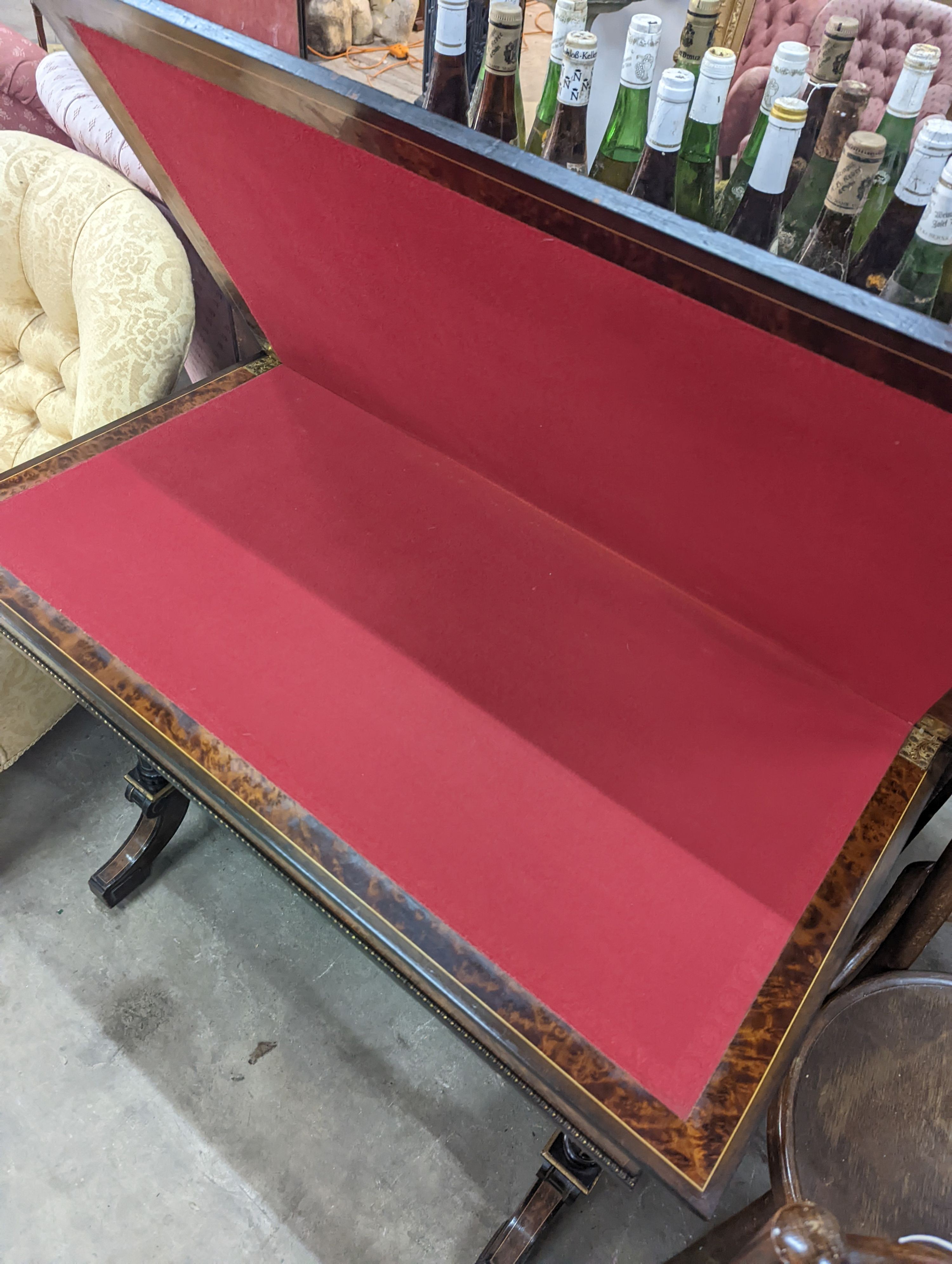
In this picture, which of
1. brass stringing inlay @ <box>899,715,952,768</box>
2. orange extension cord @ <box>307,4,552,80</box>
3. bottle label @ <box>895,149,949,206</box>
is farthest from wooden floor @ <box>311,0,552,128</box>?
brass stringing inlay @ <box>899,715,952,768</box>

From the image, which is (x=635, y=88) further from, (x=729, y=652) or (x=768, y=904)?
(x=768, y=904)

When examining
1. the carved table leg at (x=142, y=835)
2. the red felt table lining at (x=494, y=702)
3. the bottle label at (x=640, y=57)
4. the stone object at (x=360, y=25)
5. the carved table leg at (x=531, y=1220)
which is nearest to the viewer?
the bottle label at (x=640, y=57)

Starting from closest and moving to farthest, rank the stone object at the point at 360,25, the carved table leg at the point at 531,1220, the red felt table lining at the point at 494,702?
the red felt table lining at the point at 494,702 < the stone object at the point at 360,25 < the carved table leg at the point at 531,1220

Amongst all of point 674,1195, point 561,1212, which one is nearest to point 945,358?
point 674,1195

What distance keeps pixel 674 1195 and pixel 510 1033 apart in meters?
0.15

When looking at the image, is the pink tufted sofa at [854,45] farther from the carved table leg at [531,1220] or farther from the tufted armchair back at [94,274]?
the carved table leg at [531,1220]

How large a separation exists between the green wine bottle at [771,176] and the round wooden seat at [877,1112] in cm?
73

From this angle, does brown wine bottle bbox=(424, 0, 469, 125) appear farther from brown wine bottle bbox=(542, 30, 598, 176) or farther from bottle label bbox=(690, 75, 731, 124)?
bottle label bbox=(690, 75, 731, 124)

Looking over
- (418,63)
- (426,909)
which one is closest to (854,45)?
(418,63)

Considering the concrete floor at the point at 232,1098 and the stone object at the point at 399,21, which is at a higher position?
the stone object at the point at 399,21

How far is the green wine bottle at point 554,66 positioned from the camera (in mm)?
637

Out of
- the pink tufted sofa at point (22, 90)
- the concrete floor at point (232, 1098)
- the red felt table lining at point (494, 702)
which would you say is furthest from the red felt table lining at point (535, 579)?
the pink tufted sofa at point (22, 90)

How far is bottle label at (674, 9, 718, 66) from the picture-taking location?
0.61m

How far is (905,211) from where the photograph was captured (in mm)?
608
